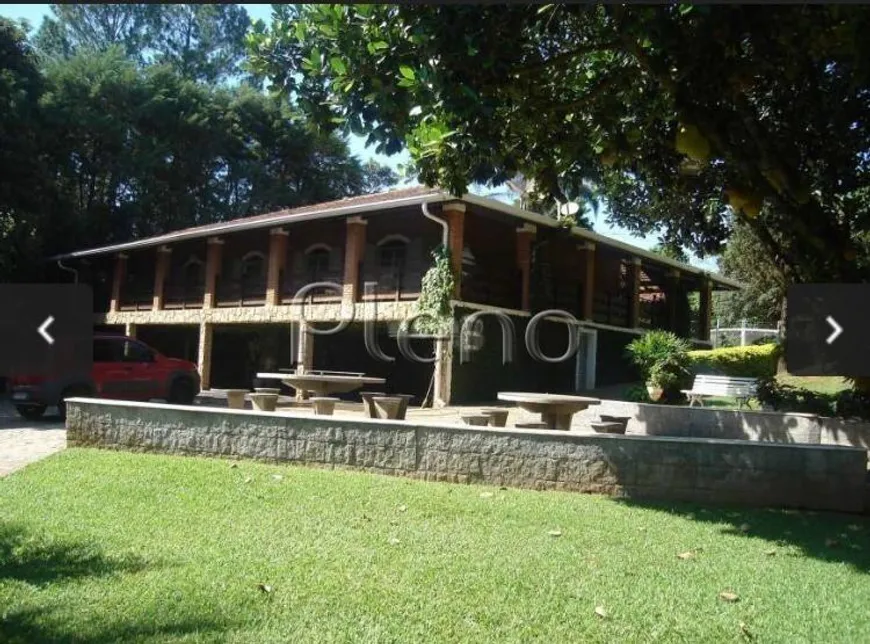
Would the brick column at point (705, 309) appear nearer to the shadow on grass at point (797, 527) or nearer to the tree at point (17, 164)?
the shadow on grass at point (797, 527)

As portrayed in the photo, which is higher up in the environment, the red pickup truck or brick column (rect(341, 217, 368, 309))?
brick column (rect(341, 217, 368, 309))

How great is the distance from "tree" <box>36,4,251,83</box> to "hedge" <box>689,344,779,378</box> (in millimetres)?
33525

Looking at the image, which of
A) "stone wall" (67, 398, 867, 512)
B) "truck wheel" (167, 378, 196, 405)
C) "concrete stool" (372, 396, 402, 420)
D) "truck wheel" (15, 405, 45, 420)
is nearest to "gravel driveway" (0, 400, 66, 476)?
"truck wheel" (15, 405, 45, 420)

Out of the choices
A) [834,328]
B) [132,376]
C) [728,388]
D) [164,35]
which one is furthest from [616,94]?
[164,35]

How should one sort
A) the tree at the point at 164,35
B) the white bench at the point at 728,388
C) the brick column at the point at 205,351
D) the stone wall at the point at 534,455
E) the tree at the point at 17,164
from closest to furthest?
the stone wall at the point at 534,455, the white bench at the point at 728,388, the brick column at the point at 205,351, the tree at the point at 17,164, the tree at the point at 164,35

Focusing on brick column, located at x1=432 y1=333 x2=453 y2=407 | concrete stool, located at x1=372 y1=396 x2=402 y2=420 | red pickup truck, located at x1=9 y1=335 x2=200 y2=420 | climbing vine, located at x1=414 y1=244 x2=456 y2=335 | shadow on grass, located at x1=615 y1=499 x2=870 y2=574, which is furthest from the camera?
climbing vine, located at x1=414 y1=244 x2=456 y2=335

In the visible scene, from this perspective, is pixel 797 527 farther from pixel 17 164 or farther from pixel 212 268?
pixel 17 164

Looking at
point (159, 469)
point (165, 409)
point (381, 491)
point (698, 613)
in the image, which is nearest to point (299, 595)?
point (698, 613)

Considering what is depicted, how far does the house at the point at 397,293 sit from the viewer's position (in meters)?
18.6

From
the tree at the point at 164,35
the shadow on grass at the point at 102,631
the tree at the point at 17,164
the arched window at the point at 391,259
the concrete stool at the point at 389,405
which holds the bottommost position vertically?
the shadow on grass at the point at 102,631

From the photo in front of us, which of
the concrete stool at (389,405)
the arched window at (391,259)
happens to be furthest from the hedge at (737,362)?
the concrete stool at (389,405)

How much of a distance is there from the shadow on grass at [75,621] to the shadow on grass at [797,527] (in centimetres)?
413

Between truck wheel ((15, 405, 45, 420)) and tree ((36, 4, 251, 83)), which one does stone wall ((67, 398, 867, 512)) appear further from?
tree ((36, 4, 251, 83))

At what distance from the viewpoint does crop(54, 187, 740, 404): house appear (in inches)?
731
